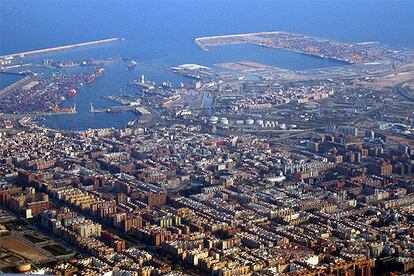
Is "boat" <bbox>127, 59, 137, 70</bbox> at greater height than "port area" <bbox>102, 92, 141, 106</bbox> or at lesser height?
lesser

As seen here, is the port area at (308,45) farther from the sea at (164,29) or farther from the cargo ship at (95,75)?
the cargo ship at (95,75)

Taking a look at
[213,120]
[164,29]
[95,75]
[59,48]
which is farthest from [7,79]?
[164,29]

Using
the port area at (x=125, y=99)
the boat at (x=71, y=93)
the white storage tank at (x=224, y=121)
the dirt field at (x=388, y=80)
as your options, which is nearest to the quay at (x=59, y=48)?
the boat at (x=71, y=93)

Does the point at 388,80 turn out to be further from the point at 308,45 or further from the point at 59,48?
the point at 59,48

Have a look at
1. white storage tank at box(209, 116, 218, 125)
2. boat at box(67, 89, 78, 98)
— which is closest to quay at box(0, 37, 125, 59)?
boat at box(67, 89, 78, 98)

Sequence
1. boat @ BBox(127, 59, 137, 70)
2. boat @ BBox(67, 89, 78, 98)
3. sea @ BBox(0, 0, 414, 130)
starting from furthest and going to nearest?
boat @ BBox(127, 59, 137, 70), sea @ BBox(0, 0, 414, 130), boat @ BBox(67, 89, 78, 98)

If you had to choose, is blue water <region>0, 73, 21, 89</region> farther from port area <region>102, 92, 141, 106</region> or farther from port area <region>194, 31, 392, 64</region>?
port area <region>194, 31, 392, 64</region>
